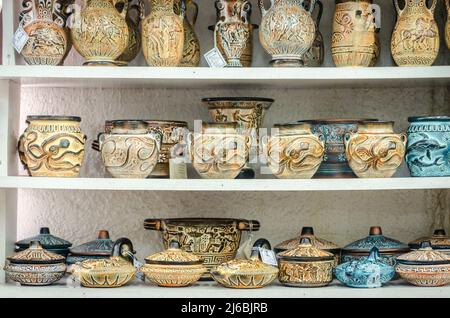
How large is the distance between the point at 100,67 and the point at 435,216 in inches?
43.1

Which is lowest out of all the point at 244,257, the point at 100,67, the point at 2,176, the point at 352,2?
the point at 244,257

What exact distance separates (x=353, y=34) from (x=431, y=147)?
36 cm

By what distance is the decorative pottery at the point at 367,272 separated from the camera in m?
2.45

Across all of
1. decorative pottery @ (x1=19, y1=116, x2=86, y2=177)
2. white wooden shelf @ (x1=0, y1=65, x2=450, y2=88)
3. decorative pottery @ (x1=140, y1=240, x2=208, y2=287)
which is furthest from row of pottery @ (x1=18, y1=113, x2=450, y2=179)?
decorative pottery @ (x1=140, y1=240, x2=208, y2=287)

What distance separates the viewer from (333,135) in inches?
99.8

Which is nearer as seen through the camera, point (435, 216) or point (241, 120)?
point (241, 120)

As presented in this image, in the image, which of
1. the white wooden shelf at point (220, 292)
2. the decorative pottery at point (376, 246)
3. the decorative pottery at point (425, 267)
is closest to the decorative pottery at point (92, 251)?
the white wooden shelf at point (220, 292)

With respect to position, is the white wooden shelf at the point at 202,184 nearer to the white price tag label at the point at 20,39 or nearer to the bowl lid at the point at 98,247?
the bowl lid at the point at 98,247

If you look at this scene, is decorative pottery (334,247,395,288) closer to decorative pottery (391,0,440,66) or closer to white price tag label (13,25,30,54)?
decorative pottery (391,0,440,66)

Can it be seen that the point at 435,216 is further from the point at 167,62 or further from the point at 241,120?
the point at 167,62

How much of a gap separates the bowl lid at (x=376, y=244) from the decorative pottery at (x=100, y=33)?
82 cm

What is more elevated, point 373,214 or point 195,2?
point 195,2

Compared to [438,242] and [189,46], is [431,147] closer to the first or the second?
[438,242]

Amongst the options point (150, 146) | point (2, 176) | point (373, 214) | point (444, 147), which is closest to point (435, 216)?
point (373, 214)
